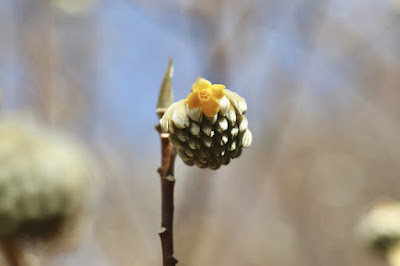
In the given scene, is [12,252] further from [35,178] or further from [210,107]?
[210,107]

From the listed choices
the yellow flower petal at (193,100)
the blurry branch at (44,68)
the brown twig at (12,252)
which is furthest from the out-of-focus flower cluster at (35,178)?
the blurry branch at (44,68)

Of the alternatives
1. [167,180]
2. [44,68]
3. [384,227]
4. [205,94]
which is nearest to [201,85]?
[205,94]

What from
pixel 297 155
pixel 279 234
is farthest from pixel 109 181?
pixel 297 155

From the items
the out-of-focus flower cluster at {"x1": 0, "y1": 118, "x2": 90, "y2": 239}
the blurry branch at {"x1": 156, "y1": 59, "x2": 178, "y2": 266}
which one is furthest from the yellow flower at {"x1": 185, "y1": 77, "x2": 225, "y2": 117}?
the out-of-focus flower cluster at {"x1": 0, "y1": 118, "x2": 90, "y2": 239}

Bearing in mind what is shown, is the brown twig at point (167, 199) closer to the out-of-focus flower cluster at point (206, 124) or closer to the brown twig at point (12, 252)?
the out-of-focus flower cluster at point (206, 124)

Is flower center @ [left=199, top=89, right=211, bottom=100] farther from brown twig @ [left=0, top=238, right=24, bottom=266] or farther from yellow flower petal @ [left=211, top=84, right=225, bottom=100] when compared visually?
brown twig @ [left=0, top=238, right=24, bottom=266]
